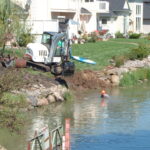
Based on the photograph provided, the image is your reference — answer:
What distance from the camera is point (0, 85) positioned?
20.6 m

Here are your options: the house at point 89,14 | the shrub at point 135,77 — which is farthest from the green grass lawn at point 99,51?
the house at point 89,14

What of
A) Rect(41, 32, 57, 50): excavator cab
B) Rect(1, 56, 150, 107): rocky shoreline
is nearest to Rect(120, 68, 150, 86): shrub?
Rect(1, 56, 150, 107): rocky shoreline

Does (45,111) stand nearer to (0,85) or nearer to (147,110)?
(147,110)

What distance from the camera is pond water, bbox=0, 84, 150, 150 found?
2600cm

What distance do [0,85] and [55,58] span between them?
20.2 metres

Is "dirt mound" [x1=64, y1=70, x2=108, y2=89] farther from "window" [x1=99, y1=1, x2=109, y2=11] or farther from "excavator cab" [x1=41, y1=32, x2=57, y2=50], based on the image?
"window" [x1=99, y1=1, x2=109, y2=11]

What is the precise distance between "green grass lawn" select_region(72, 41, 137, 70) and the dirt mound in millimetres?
1285

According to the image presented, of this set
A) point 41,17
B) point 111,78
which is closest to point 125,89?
point 111,78

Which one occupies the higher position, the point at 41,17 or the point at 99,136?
the point at 41,17

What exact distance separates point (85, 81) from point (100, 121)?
10896 millimetres

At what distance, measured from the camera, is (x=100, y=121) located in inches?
1206

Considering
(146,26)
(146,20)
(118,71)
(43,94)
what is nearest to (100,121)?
(43,94)

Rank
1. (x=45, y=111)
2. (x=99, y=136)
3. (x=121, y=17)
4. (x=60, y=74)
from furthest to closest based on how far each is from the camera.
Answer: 1. (x=121, y=17)
2. (x=60, y=74)
3. (x=45, y=111)
4. (x=99, y=136)

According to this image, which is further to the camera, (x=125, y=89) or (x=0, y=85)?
(x=125, y=89)
